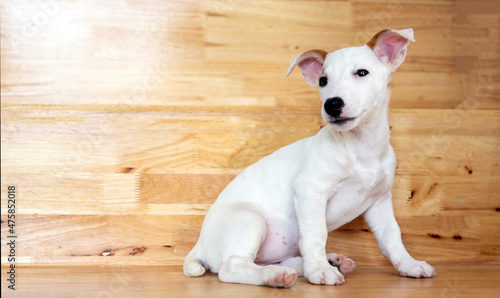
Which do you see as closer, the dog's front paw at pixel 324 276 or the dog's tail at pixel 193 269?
the dog's front paw at pixel 324 276

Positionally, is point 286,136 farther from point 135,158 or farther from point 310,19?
point 310,19

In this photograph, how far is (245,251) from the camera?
2.18m

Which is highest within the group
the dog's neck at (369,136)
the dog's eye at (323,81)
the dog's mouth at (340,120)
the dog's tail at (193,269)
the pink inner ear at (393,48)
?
the pink inner ear at (393,48)

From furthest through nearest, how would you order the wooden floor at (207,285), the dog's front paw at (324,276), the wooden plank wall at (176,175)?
the wooden plank wall at (176,175)
the dog's front paw at (324,276)
the wooden floor at (207,285)

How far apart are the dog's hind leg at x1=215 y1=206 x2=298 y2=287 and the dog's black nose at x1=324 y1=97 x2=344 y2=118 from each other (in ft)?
1.83

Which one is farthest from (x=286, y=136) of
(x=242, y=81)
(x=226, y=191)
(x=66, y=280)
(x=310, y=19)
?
(x=66, y=280)

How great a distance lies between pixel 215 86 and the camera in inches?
138

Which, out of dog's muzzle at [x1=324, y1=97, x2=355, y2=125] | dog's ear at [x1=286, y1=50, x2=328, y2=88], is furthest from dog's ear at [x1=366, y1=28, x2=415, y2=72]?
dog's muzzle at [x1=324, y1=97, x2=355, y2=125]

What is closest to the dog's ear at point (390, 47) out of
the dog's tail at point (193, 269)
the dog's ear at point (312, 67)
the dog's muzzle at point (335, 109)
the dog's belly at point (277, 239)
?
the dog's ear at point (312, 67)

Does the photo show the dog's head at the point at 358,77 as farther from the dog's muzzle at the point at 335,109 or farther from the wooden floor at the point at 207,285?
the wooden floor at the point at 207,285

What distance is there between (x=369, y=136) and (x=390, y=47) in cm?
40

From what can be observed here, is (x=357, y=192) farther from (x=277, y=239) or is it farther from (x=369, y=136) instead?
(x=277, y=239)

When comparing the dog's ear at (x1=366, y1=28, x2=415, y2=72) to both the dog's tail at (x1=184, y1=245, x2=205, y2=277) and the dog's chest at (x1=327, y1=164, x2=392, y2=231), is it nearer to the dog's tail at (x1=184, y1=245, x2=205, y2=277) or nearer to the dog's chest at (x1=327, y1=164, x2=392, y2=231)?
the dog's chest at (x1=327, y1=164, x2=392, y2=231)

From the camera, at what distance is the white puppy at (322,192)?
7.02 ft
